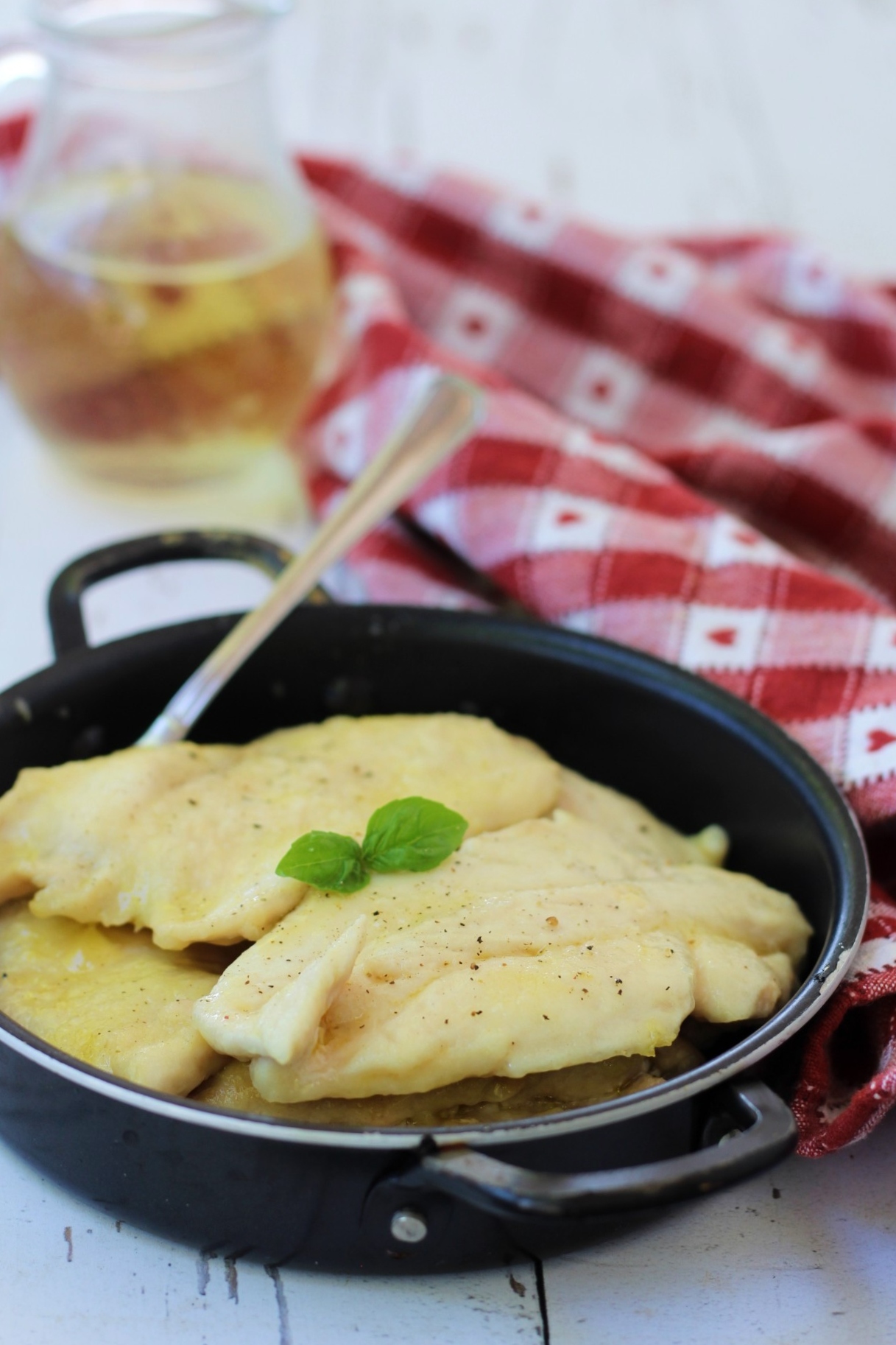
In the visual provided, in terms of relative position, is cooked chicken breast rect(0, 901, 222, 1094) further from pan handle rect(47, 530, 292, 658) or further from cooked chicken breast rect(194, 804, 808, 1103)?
pan handle rect(47, 530, 292, 658)

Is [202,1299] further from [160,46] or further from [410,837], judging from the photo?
[160,46]

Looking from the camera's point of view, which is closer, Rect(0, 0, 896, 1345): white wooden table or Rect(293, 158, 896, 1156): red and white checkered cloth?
Rect(0, 0, 896, 1345): white wooden table

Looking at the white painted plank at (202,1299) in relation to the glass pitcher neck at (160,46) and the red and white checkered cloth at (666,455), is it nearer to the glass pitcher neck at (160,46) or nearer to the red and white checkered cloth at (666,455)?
the red and white checkered cloth at (666,455)

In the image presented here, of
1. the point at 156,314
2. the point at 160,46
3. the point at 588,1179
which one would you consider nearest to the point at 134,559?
the point at 156,314

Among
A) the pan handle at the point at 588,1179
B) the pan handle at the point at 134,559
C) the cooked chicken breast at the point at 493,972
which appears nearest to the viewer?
the pan handle at the point at 588,1179

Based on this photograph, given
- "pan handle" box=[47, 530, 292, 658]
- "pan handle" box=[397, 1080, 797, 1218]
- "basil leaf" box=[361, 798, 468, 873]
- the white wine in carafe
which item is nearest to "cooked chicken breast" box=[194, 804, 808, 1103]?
"basil leaf" box=[361, 798, 468, 873]

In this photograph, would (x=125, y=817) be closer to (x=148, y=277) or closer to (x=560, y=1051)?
(x=560, y=1051)

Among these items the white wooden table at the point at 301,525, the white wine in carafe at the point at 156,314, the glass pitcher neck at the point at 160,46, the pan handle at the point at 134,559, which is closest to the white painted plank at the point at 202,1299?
the white wooden table at the point at 301,525
